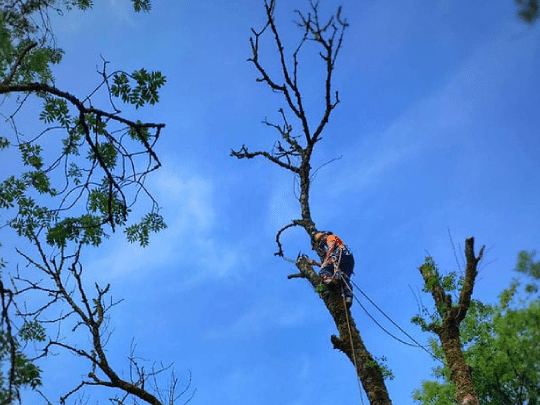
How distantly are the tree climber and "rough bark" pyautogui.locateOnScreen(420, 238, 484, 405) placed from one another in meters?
1.39

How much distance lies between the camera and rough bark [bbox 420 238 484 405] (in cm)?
697

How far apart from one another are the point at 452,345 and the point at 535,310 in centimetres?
217

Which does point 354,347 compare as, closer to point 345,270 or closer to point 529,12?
point 345,270

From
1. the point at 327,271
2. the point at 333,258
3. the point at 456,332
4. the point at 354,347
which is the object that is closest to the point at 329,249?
the point at 333,258

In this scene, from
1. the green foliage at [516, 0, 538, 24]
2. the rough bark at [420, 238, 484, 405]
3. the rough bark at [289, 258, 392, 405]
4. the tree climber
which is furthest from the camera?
the tree climber

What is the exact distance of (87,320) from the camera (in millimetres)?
7859

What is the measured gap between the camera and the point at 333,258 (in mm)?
8172

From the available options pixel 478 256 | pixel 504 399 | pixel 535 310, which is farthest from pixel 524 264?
pixel 504 399

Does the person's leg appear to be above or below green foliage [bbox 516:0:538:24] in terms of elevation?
above

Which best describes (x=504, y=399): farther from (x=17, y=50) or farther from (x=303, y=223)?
(x=17, y=50)

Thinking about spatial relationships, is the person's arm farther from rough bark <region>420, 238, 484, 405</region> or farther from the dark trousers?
rough bark <region>420, 238, 484, 405</region>

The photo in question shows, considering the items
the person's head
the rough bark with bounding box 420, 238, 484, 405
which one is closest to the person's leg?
the person's head

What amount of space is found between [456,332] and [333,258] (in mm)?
1973

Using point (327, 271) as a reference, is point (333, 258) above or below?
above
